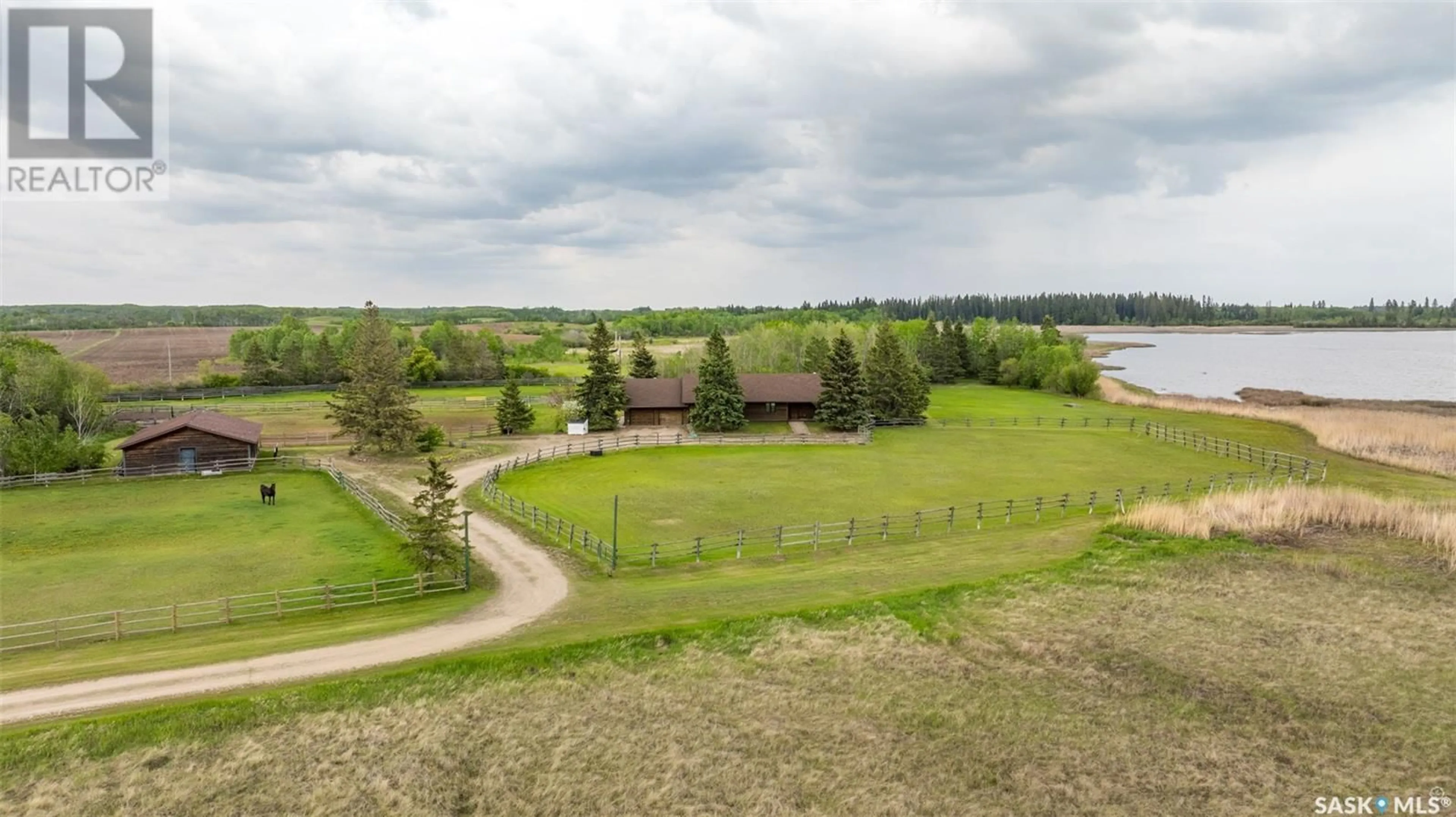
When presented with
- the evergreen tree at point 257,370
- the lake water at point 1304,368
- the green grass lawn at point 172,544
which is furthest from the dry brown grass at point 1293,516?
the evergreen tree at point 257,370

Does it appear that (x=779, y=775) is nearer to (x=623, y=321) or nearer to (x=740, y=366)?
(x=740, y=366)

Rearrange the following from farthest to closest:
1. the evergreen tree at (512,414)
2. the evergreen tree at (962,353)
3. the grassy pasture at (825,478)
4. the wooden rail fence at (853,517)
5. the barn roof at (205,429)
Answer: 1. the evergreen tree at (962,353)
2. the evergreen tree at (512,414)
3. the barn roof at (205,429)
4. the grassy pasture at (825,478)
5. the wooden rail fence at (853,517)

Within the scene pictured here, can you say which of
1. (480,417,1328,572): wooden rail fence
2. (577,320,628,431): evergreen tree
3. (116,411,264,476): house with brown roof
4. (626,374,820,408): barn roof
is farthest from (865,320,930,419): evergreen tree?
(116,411,264,476): house with brown roof

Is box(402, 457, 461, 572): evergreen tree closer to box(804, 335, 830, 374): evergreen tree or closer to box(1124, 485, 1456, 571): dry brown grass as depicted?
box(1124, 485, 1456, 571): dry brown grass

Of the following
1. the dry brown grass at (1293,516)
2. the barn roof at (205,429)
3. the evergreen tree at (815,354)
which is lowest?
the dry brown grass at (1293,516)

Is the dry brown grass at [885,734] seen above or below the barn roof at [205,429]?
below

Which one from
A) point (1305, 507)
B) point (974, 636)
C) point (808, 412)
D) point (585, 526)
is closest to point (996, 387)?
point (808, 412)

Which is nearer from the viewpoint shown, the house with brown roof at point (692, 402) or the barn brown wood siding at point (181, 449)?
the barn brown wood siding at point (181, 449)

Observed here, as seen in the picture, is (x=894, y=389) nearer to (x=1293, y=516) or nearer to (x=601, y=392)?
(x=601, y=392)

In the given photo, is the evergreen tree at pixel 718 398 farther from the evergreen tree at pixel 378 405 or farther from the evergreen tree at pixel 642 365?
the evergreen tree at pixel 378 405
